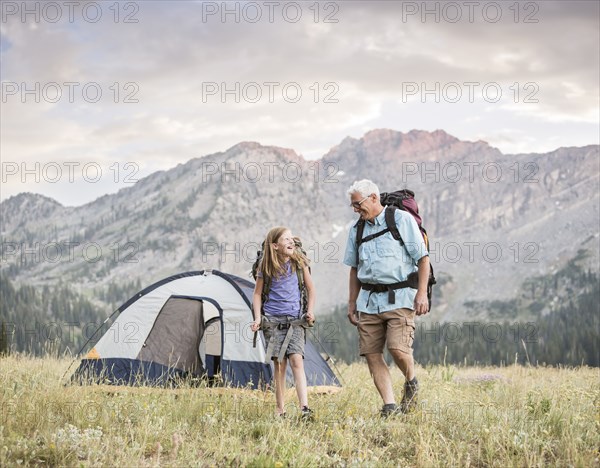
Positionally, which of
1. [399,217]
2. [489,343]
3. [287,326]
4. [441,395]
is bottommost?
[489,343]

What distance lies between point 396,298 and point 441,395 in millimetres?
3595

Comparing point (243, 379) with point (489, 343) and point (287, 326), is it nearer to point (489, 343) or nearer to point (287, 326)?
point (287, 326)

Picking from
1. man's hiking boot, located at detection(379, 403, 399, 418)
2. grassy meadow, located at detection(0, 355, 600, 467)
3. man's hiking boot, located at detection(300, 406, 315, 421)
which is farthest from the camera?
man's hiking boot, located at detection(379, 403, 399, 418)

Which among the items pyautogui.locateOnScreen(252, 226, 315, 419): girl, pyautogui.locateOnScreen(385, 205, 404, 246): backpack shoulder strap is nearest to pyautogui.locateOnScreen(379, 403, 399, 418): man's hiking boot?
pyautogui.locateOnScreen(252, 226, 315, 419): girl

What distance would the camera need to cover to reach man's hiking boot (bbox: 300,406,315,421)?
7.92 m

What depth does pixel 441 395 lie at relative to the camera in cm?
1101

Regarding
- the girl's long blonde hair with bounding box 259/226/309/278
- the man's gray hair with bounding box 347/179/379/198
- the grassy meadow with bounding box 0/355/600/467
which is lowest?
the grassy meadow with bounding box 0/355/600/467

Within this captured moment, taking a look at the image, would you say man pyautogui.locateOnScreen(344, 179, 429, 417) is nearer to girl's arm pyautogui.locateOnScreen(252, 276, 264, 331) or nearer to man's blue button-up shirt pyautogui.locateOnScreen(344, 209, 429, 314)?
man's blue button-up shirt pyautogui.locateOnScreen(344, 209, 429, 314)

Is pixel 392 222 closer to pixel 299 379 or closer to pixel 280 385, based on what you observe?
pixel 299 379

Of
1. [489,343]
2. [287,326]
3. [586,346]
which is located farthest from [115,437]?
[489,343]

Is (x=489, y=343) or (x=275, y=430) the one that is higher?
(x=275, y=430)

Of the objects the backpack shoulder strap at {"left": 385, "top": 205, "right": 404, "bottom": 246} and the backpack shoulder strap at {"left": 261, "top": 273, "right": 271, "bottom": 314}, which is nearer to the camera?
the backpack shoulder strap at {"left": 385, "top": 205, "right": 404, "bottom": 246}

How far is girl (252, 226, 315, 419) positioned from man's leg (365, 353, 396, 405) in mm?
856

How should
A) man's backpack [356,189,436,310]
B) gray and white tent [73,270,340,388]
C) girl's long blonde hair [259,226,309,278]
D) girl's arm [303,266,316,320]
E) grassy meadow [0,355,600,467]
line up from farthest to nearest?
gray and white tent [73,270,340,388] < girl's arm [303,266,316,320] < girl's long blonde hair [259,226,309,278] < man's backpack [356,189,436,310] < grassy meadow [0,355,600,467]
